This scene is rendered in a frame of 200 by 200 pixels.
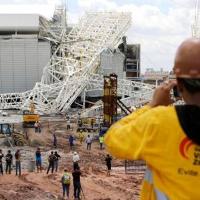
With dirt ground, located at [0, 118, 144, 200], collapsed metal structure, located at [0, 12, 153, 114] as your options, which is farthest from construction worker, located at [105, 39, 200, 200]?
collapsed metal structure, located at [0, 12, 153, 114]

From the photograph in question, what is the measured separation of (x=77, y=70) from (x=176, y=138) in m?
68.4

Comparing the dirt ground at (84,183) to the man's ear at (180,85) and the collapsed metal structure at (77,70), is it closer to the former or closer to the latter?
the man's ear at (180,85)

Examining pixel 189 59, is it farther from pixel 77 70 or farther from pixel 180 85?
pixel 77 70

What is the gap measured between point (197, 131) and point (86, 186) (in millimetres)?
20158

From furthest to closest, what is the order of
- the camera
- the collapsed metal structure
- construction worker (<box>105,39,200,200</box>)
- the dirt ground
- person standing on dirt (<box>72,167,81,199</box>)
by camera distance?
1. the collapsed metal structure
2. the dirt ground
3. person standing on dirt (<box>72,167,81,199</box>)
4. the camera
5. construction worker (<box>105,39,200,200</box>)

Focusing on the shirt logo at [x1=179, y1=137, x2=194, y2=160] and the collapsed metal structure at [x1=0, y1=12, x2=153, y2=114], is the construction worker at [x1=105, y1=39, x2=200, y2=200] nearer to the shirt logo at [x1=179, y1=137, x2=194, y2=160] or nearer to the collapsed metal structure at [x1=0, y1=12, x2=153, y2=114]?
the shirt logo at [x1=179, y1=137, x2=194, y2=160]

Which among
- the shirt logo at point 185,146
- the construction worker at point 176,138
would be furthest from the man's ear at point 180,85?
the shirt logo at point 185,146

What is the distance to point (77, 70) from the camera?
70.8 metres

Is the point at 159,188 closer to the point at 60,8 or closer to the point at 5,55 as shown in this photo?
the point at 5,55

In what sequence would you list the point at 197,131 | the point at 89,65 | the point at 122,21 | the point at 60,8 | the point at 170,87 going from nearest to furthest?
1. the point at 197,131
2. the point at 170,87
3. the point at 89,65
4. the point at 122,21
5. the point at 60,8

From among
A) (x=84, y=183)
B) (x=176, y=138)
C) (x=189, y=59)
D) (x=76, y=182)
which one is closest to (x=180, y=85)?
(x=189, y=59)

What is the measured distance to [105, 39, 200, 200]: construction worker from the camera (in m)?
2.50

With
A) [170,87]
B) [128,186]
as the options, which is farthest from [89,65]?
[170,87]

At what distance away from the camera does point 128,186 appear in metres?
22.8
